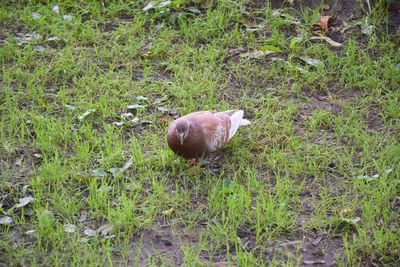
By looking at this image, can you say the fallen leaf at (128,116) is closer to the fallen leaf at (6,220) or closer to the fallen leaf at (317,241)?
the fallen leaf at (6,220)

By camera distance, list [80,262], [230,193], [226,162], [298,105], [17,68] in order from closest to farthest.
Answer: [80,262] < [230,193] < [226,162] < [298,105] < [17,68]

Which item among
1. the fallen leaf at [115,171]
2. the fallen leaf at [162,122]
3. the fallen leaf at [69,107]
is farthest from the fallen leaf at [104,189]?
the fallen leaf at [69,107]

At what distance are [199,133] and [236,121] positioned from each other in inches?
16.9

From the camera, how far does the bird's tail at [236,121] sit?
478cm

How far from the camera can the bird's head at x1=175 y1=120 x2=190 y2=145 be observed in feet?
14.6

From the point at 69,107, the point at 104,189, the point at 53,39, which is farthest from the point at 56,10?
the point at 104,189

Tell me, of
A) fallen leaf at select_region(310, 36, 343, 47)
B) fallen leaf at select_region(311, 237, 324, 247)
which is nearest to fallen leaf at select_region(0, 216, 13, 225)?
fallen leaf at select_region(311, 237, 324, 247)

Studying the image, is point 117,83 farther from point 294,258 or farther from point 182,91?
point 294,258

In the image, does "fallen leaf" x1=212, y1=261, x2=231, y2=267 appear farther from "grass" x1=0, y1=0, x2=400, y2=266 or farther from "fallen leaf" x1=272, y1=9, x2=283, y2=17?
"fallen leaf" x1=272, y1=9, x2=283, y2=17

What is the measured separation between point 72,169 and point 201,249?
4.02ft

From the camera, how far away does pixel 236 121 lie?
4.88 metres

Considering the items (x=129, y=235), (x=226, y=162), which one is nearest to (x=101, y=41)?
(x=226, y=162)

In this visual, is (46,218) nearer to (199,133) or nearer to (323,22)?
(199,133)

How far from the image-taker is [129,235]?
405cm
